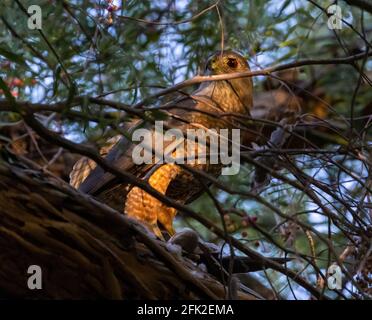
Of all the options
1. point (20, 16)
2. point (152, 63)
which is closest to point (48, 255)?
point (20, 16)

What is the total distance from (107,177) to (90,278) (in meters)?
1.13

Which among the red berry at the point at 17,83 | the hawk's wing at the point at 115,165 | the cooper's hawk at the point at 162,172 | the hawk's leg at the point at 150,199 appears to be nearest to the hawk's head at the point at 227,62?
the cooper's hawk at the point at 162,172

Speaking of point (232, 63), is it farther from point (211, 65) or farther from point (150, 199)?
point (150, 199)

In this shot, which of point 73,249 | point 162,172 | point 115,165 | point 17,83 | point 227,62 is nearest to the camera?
point 73,249

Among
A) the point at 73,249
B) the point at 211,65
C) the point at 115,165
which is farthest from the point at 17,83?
the point at 73,249

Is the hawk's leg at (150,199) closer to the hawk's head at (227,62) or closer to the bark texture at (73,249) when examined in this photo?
the hawk's head at (227,62)

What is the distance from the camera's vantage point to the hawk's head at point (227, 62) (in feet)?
11.4

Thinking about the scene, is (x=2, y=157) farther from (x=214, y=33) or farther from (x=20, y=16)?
(x=214, y=33)

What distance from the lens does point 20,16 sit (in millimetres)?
2705

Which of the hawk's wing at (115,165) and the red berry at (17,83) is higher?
the red berry at (17,83)

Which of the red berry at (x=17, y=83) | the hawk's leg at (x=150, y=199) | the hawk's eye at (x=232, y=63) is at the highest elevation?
the hawk's eye at (x=232, y=63)

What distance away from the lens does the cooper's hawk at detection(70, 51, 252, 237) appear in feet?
10.3

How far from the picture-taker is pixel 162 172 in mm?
3232

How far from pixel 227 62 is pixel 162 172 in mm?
634
